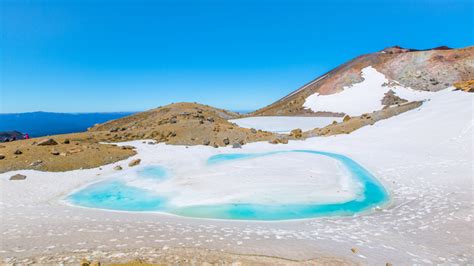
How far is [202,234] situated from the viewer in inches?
341

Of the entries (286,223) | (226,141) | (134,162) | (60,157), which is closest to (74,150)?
(60,157)

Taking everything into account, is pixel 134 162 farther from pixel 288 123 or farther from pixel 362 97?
pixel 362 97

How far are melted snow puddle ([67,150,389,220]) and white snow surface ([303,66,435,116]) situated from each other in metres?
39.6

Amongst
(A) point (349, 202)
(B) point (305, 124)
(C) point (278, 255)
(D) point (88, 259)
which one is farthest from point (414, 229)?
(B) point (305, 124)

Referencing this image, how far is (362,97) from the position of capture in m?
55.8

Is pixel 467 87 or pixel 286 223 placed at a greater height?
pixel 467 87

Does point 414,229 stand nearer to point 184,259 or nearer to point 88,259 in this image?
point 184,259

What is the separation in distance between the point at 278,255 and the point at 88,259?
480cm

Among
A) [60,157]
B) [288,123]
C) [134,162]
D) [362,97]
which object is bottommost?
[134,162]

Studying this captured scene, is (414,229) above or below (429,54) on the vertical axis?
below

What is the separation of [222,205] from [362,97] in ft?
170

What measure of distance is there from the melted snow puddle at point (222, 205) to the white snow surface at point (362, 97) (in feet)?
130

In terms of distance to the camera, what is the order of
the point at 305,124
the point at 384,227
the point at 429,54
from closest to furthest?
the point at 384,227, the point at 305,124, the point at 429,54

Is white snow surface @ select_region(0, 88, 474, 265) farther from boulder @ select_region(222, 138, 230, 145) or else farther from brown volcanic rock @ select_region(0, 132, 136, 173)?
boulder @ select_region(222, 138, 230, 145)
